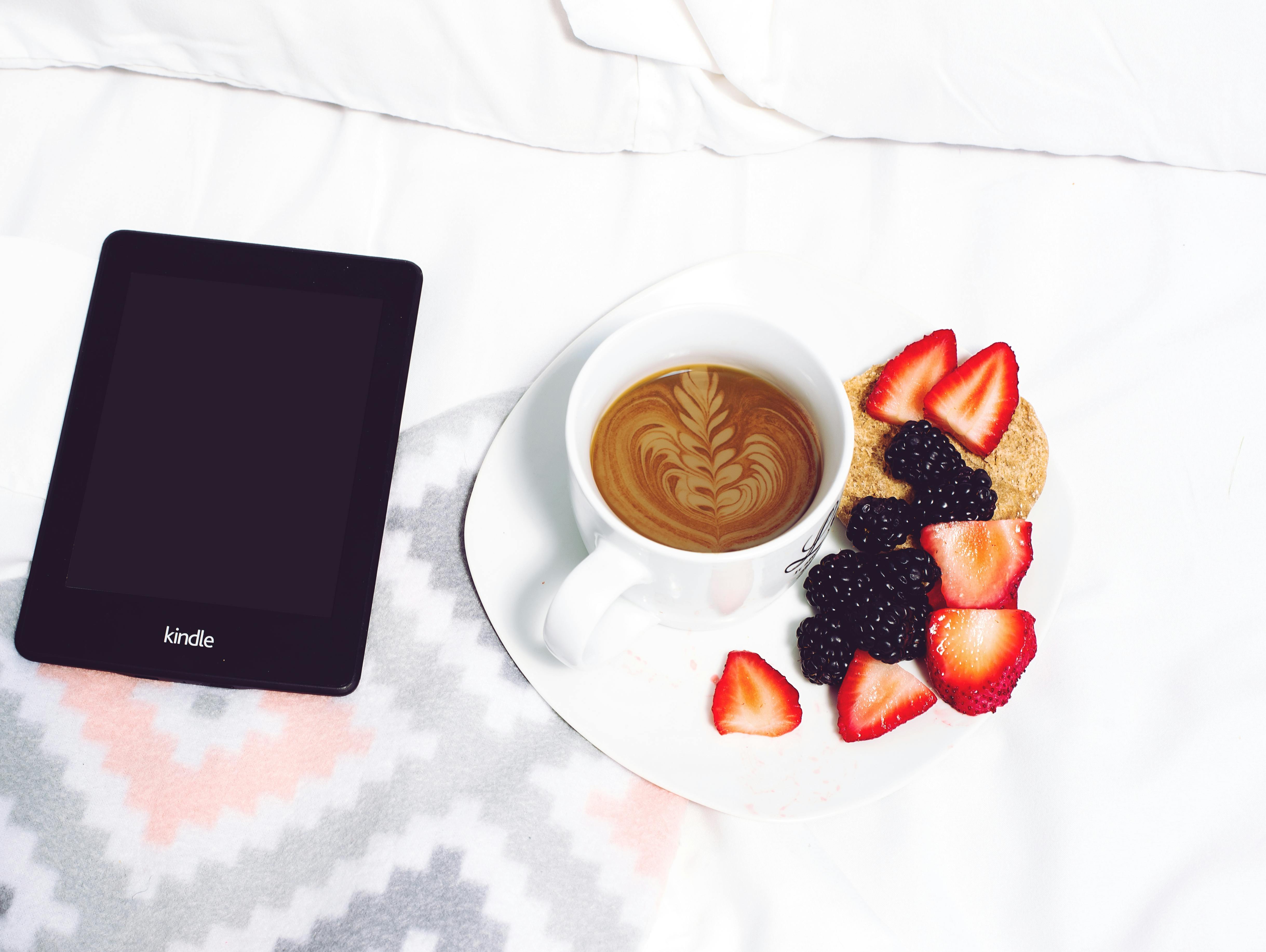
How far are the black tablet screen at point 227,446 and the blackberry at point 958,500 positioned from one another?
1.93 feet

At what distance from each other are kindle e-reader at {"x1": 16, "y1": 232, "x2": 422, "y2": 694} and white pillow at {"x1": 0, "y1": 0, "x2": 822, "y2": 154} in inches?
10.8

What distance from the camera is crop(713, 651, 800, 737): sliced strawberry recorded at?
0.83 meters

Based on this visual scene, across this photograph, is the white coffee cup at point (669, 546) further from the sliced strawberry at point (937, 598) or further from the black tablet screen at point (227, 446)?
the black tablet screen at point (227, 446)

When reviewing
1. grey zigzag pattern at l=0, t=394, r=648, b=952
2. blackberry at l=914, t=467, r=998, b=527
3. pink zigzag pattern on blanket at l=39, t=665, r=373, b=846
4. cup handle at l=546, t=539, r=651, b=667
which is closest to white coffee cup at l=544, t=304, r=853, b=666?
cup handle at l=546, t=539, r=651, b=667

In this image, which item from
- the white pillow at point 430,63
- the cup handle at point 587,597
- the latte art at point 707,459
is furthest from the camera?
the white pillow at point 430,63

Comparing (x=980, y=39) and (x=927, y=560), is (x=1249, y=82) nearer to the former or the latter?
(x=980, y=39)

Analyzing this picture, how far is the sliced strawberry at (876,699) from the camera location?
81 cm

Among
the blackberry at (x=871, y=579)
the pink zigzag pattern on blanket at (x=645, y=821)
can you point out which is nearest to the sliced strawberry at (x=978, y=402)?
the blackberry at (x=871, y=579)

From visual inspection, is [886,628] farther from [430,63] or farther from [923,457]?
[430,63]

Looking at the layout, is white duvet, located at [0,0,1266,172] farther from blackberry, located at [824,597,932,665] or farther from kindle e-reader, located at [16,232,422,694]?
blackberry, located at [824,597,932,665]

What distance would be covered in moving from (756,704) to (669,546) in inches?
7.7

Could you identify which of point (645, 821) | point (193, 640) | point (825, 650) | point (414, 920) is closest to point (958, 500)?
point (825, 650)

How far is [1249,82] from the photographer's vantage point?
1021 mm

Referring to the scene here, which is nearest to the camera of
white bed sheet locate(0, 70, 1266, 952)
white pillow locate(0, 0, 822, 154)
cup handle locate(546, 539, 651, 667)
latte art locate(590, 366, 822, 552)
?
cup handle locate(546, 539, 651, 667)
